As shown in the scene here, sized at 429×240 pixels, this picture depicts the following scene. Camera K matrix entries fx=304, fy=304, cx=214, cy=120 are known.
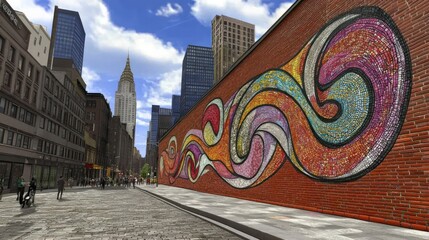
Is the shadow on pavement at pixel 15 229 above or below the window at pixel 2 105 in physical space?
below

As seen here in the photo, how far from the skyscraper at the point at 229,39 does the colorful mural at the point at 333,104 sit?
108m

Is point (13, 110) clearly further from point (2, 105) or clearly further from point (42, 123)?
point (42, 123)

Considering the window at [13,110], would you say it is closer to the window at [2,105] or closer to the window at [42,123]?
the window at [2,105]

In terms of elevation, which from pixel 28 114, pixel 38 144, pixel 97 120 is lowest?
pixel 38 144

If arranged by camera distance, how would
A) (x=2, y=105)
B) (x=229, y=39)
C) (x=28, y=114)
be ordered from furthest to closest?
(x=229, y=39) < (x=28, y=114) < (x=2, y=105)

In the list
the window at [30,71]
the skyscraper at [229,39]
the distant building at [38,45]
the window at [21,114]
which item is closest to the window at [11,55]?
the window at [30,71]

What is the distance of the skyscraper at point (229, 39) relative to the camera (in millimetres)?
126938

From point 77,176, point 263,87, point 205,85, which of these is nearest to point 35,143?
point 77,176

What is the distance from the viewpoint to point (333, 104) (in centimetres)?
1109

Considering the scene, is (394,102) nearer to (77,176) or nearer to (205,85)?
(77,176)

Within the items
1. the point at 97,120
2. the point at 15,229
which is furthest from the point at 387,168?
the point at 97,120

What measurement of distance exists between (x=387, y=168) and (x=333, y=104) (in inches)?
122

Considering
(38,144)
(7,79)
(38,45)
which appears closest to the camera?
(7,79)

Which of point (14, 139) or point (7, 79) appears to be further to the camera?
point (14, 139)
